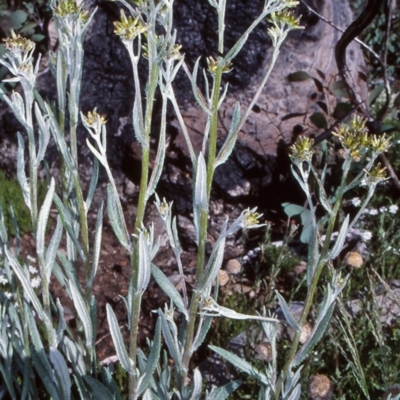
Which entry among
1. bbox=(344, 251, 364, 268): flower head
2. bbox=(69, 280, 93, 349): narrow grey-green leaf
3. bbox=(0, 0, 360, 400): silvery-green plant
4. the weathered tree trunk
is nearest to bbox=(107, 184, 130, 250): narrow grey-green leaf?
bbox=(0, 0, 360, 400): silvery-green plant

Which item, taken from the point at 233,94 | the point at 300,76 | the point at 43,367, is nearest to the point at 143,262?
the point at 43,367

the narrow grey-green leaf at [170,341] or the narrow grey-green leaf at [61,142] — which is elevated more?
Answer: the narrow grey-green leaf at [61,142]

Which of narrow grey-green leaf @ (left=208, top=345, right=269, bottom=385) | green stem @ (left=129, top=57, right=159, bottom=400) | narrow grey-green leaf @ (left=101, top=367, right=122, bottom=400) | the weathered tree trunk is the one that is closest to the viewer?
green stem @ (left=129, top=57, right=159, bottom=400)

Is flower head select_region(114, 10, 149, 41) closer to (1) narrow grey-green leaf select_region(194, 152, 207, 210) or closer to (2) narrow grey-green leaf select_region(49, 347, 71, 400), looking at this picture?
(1) narrow grey-green leaf select_region(194, 152, 207, 210)

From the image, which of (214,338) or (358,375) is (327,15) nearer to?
(214,338)

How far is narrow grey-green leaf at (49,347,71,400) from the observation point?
57.1 inches

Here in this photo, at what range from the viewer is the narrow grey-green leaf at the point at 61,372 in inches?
57.1

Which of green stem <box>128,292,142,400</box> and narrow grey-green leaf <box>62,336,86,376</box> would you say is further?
narrow grey-green leaf <box>62,336,86,376</box>

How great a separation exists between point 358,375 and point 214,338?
88 cm

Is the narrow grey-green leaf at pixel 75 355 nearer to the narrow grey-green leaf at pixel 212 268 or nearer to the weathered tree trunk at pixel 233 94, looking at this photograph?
the narrow grey-green leaf at pixel 212 268

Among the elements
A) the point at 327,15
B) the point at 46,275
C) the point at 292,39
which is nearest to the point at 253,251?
the point at 292,39

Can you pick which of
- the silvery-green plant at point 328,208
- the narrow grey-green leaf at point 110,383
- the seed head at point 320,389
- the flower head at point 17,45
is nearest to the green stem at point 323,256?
the silvery-green plant at point 328,208

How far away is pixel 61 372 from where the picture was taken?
1472mm

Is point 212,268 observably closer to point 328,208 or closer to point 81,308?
point 328,208
